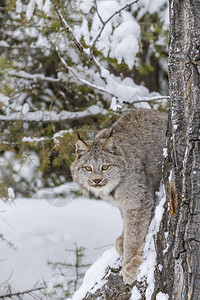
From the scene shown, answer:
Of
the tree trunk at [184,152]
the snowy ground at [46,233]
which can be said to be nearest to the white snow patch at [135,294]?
the tree trunk at [184,152]

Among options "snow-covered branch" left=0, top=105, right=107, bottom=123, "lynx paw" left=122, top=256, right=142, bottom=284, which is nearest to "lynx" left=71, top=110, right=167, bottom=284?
"lynx paw" left=122, top=256, right=142, bottom=284

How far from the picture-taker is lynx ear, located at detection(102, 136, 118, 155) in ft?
12.6

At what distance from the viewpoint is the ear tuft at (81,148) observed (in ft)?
12.8

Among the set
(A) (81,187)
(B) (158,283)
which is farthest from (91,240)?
(B) (158,283)

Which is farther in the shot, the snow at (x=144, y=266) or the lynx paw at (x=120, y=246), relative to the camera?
the lynx paw at (x=120, y=246)

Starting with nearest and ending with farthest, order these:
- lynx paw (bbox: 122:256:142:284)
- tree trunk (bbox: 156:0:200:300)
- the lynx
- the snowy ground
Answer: tree trunk (bbox: 156:0:200:300), lynx paw (bbox: 122:256:142:284), the lynx, the snowy ground

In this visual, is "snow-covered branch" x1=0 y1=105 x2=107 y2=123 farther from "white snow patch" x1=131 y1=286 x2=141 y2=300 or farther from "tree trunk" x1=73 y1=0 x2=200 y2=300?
"tree trunk" x1=73 y1=0 x2=200 y2=300

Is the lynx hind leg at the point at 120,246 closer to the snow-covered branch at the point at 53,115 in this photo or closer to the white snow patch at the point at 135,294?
the white snow patch at the point at 135,294

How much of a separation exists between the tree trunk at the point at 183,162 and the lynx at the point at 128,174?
0.76 metres

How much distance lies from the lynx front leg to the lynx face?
11.6 inches

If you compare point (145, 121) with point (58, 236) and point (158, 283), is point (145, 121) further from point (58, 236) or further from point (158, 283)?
point (58, 236)

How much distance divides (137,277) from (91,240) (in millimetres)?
2710

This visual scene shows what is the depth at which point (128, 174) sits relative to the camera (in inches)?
150

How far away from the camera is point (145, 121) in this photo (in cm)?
423
